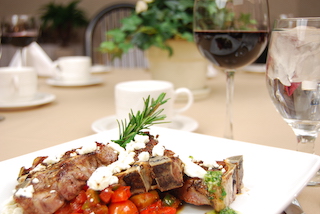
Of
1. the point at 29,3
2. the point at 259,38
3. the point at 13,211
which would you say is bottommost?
the point at 13,211

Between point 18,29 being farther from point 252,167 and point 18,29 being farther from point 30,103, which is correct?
point 252,167

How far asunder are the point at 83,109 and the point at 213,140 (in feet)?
2.89

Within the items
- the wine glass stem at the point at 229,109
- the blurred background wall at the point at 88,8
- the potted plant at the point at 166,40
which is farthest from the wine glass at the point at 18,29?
the blurred background wall at the point at 88,8

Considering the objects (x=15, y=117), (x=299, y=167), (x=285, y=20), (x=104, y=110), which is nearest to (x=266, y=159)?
(x=299, y=167)

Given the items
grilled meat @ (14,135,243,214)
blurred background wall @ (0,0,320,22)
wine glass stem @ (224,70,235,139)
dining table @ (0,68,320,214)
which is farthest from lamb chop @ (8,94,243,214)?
blurred background wall @ (0,0,320,22)

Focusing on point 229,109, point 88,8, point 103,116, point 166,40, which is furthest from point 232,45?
point 88,8

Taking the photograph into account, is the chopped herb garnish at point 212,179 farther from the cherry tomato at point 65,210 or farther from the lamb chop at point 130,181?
the cherry tomato at point 65,210

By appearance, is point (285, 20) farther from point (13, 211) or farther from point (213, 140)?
point (13, 211)

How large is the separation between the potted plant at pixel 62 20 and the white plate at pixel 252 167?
21.1 ft

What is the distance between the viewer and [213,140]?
92 cm

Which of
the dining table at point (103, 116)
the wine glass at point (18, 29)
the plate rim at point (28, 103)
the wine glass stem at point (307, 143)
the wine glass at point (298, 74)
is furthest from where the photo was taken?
the wine glass at point (18, 29)

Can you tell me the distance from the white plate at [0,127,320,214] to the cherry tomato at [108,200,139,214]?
10cm

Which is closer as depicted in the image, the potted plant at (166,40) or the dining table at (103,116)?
the dining table at (103,116)

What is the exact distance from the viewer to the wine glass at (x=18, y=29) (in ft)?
6.30
